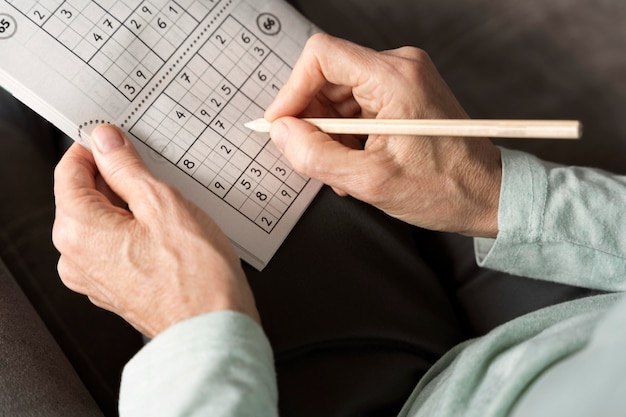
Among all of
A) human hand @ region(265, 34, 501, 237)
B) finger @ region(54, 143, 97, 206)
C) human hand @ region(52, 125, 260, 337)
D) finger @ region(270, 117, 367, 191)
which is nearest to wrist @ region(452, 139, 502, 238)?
human hand @ region(265, 34, 501, 237)

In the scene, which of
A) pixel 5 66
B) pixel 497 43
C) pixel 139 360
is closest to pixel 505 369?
pixel 139 360

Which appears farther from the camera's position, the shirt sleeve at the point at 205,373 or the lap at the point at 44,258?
the lap at the point at 44,258

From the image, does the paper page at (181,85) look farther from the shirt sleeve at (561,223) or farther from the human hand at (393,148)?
the shirt sleeve at (561,223)

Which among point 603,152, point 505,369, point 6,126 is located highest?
point 603,152

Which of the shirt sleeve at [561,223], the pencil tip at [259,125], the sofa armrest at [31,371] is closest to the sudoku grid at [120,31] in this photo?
the pencil tip at [259,125]

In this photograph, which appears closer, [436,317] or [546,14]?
[436,317]

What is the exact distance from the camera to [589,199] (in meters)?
0.58

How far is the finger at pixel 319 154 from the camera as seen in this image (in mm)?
515

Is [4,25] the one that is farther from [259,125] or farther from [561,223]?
[561,223]

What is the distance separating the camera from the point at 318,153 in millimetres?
515

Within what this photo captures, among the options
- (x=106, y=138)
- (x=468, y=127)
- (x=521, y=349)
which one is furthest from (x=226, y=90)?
(x=521, y=349)

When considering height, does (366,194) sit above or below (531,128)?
below

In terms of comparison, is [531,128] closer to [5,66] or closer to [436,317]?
[436,317]

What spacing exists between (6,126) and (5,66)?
0.21 meters
